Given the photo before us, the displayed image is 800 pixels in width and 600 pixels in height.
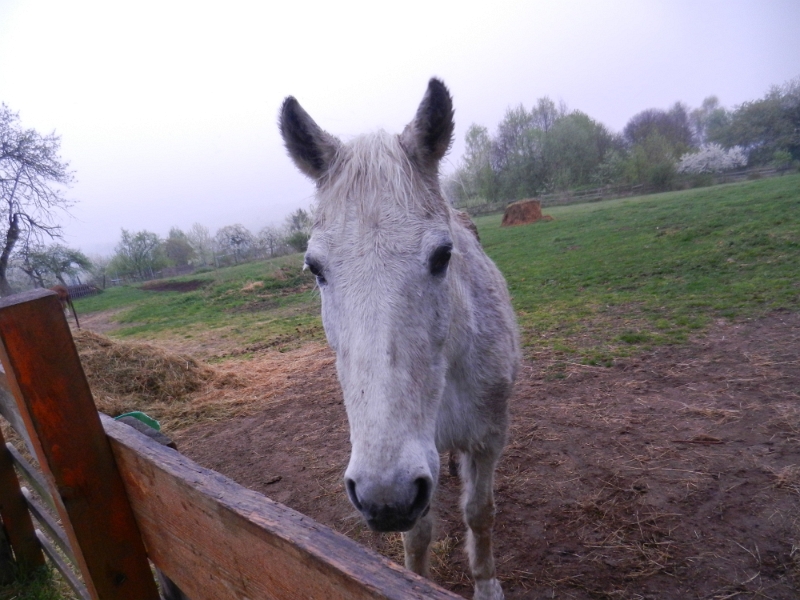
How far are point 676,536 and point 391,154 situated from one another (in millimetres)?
3380

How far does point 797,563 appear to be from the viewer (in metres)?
2.69

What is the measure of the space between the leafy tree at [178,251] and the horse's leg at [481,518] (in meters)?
56.2

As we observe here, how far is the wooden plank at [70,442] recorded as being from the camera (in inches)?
53.2

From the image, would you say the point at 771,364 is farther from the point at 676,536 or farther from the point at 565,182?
the point at 565,182

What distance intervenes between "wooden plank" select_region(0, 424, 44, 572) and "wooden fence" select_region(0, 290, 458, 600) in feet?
6.60

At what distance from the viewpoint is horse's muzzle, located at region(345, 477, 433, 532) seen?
1.37m

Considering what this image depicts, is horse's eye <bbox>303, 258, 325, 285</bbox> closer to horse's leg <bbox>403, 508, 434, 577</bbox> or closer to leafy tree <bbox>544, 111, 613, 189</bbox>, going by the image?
horse's leg <bbox>403, 508, 434, 577</bbox>

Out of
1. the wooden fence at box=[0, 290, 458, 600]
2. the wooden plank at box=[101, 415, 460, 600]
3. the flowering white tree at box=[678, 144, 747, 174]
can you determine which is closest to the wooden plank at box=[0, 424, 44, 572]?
the wooden fence at box=[0, 290, 458, 600]

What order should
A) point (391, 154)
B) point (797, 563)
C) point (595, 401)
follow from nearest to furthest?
1. point (391, 154)
2. point (797, 563)
3. point (595, 401)

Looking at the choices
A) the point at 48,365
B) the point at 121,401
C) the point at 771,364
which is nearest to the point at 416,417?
the point at 48,365

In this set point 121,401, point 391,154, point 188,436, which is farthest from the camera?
point 121,401

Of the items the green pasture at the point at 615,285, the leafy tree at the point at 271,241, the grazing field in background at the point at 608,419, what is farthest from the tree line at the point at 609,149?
the grazing field in background at the point at 608,419

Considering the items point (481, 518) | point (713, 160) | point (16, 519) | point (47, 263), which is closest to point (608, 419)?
point (481, 518)

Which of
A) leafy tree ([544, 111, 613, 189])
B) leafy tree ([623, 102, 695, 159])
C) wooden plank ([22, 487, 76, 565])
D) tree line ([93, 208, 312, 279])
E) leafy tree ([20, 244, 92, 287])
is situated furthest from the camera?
leafy tree ([623, 102, 695, 159])
